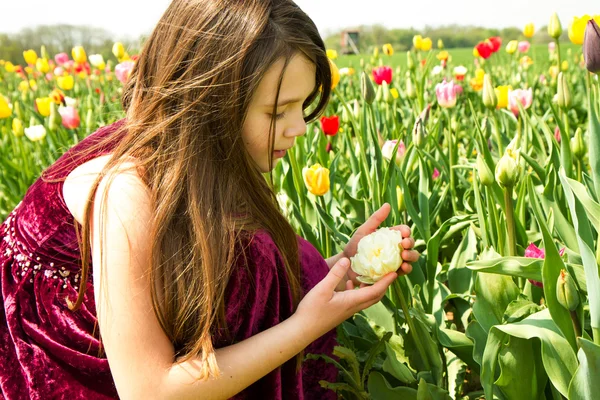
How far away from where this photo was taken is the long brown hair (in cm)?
104

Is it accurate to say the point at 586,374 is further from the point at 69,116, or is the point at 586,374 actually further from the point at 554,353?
the point at 69,116

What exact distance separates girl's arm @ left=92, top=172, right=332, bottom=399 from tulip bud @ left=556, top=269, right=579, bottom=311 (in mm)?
418

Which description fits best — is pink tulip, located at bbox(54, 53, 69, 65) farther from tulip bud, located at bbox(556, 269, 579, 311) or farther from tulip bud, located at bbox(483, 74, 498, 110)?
tulip bud, located at bbox(556, 269, 579, 311)

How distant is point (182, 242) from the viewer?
1065 mm

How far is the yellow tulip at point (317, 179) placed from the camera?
1389mm

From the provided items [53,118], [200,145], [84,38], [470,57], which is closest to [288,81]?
[200,145]

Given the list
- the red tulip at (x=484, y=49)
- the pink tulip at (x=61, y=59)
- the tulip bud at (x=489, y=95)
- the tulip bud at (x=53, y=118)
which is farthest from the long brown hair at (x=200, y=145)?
the pink tulip at (x=61, y=59)

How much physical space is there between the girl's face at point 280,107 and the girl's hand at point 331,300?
0.69ft

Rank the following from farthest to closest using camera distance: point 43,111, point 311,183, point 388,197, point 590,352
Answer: point 43,111 → point 388,197 → point 311,183 → point 590,352

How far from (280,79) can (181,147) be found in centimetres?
18

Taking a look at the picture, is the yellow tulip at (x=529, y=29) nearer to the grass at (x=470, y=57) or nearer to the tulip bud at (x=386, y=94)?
the grass at (x=470, y=57)

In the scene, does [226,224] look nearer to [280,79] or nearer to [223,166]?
[223,166]

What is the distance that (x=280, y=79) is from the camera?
107 centimetres

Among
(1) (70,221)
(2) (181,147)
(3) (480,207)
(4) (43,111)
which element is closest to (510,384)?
(3) (480,207)
